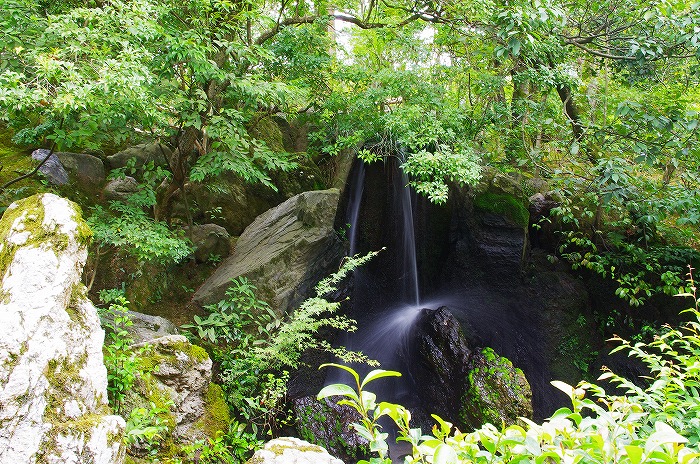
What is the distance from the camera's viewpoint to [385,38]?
7273 millimetres

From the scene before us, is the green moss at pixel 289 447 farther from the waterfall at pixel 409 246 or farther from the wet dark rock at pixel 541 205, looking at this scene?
the wet dark rock at pixel 541 205

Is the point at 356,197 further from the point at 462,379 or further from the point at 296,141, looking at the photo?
the point at 462,379

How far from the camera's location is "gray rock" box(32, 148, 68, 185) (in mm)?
6453

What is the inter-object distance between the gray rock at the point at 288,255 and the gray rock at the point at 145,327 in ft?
3.74

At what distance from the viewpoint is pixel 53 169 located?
6586mm

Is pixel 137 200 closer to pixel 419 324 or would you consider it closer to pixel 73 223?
pixel 73 223

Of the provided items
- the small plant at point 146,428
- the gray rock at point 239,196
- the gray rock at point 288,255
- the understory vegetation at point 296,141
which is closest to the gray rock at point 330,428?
the understory vegetation at point 296,141

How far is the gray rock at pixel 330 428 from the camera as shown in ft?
16.6

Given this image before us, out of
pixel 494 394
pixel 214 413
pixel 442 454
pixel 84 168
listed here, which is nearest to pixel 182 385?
pixel 214 413

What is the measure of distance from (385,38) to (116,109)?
4.70 meters

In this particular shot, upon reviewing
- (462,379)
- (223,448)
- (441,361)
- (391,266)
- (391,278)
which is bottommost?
(462,379)

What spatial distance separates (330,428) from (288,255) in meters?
2.45

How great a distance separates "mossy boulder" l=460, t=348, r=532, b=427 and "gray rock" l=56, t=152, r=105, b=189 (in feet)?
22.8

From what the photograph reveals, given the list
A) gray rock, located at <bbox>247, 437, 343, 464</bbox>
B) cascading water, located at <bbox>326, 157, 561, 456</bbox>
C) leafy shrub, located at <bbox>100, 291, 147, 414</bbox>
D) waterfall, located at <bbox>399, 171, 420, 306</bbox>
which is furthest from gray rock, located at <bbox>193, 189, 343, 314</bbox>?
gray rock, located at <bbox>247, 437, 343, 464</bbox>
